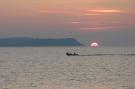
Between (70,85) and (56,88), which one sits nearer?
(56,88)

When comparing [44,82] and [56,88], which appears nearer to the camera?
[56,88]

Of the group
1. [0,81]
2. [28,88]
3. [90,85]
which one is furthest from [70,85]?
[0,81]

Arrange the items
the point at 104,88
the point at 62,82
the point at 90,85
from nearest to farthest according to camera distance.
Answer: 1. the point at 104,88
2. the point at 90,85
3. the point at 62,82

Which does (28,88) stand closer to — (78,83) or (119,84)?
(78,83)

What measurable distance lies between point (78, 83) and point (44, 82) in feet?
18.0

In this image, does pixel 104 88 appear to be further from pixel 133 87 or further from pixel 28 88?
pixel 28 88

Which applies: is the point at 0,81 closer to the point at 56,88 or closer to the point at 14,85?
the point at 14,85

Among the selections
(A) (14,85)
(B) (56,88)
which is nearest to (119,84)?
(B) (56,88)

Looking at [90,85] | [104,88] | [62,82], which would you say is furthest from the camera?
[62,82]

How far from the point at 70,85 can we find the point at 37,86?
4925 millimetres

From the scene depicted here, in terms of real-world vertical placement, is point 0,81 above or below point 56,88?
above

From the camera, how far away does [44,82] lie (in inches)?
2874

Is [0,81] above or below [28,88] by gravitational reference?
above

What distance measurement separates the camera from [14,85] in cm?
6856
